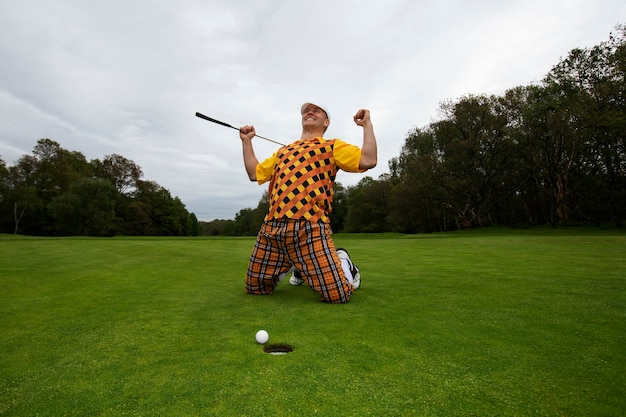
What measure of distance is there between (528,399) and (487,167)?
3370cm

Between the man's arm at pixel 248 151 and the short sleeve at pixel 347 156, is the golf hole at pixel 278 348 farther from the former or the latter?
the man's arm at pixel 248 151

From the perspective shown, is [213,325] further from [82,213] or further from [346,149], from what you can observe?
[82,213]

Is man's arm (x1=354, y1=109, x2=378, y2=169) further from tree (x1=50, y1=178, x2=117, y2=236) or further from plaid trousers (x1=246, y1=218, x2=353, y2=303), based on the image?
tree (x1=50, y1=178, x2=117, y2=236)

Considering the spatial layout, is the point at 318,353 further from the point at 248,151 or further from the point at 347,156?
the point at 248,151

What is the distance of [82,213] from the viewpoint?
36.9 m

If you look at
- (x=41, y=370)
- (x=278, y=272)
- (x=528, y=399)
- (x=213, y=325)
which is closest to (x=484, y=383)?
(x=528, y=399)

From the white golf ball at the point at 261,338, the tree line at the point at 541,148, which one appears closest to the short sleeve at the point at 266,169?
the white golf ball at the point at 261,338

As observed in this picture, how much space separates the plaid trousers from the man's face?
4.16 ft

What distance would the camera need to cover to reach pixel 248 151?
449cm

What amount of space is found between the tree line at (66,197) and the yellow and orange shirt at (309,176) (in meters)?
39.9

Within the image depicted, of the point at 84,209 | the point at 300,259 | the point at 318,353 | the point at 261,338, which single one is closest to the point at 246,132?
the point at 300,259

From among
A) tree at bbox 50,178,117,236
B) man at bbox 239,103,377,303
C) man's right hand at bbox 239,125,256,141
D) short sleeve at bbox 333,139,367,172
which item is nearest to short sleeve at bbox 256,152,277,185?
man at bbox 239,103,377,303

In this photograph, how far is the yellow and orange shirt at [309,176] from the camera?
12.3 feet

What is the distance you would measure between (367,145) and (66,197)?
135ft
